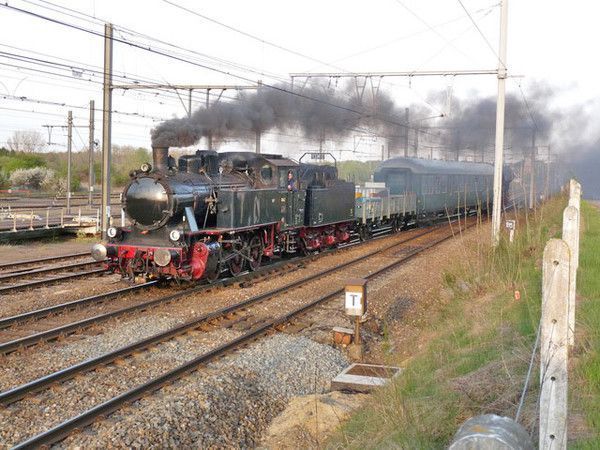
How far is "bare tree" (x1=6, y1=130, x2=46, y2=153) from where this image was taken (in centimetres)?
6919

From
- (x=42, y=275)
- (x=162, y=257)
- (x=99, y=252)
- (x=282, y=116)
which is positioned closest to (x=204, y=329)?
(x=162, y=257)

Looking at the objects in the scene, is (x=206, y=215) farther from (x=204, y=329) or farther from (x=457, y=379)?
(x=457, y=379)

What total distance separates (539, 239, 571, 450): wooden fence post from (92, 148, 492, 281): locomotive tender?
25.6 ft

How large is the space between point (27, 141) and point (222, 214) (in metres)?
66.4

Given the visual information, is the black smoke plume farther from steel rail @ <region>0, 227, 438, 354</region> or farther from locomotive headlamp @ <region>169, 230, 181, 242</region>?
steel rail @ <region>0, 227, 438, 354</region>

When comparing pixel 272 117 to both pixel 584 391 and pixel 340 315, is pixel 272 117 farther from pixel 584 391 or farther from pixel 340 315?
pixel 584 391

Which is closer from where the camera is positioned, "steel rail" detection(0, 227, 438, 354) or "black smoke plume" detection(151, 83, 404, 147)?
"steel rail" detection(0, 227, 438, 354)

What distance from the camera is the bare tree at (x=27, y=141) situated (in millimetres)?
69188

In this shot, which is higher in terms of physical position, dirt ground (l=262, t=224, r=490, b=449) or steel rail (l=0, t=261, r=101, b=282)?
steel rail (l=0, t=261, r=101, b=282)

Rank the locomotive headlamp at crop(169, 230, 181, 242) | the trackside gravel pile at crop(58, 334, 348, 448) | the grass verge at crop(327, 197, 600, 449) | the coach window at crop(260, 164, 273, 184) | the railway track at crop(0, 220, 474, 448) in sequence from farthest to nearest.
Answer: the coach window at crop(260, 164, 273, 184) < the locomotive headlamp at crop(169, 230, 181, 242) < the railway track at crop(0, 220, 474, 448) < the trackside gravel pile at crop(58, 334, 348, 448) < the grass verge at crop(327, 197, 600, 449)

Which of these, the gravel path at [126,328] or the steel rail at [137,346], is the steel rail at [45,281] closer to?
the gravel path at [126,328]

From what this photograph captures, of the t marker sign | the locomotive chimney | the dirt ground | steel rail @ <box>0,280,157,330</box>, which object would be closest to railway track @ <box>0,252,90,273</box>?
steel rail @ <box>0,280,157,330</box>

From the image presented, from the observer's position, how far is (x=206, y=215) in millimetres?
13531

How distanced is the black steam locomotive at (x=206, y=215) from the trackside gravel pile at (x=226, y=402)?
3.88m
